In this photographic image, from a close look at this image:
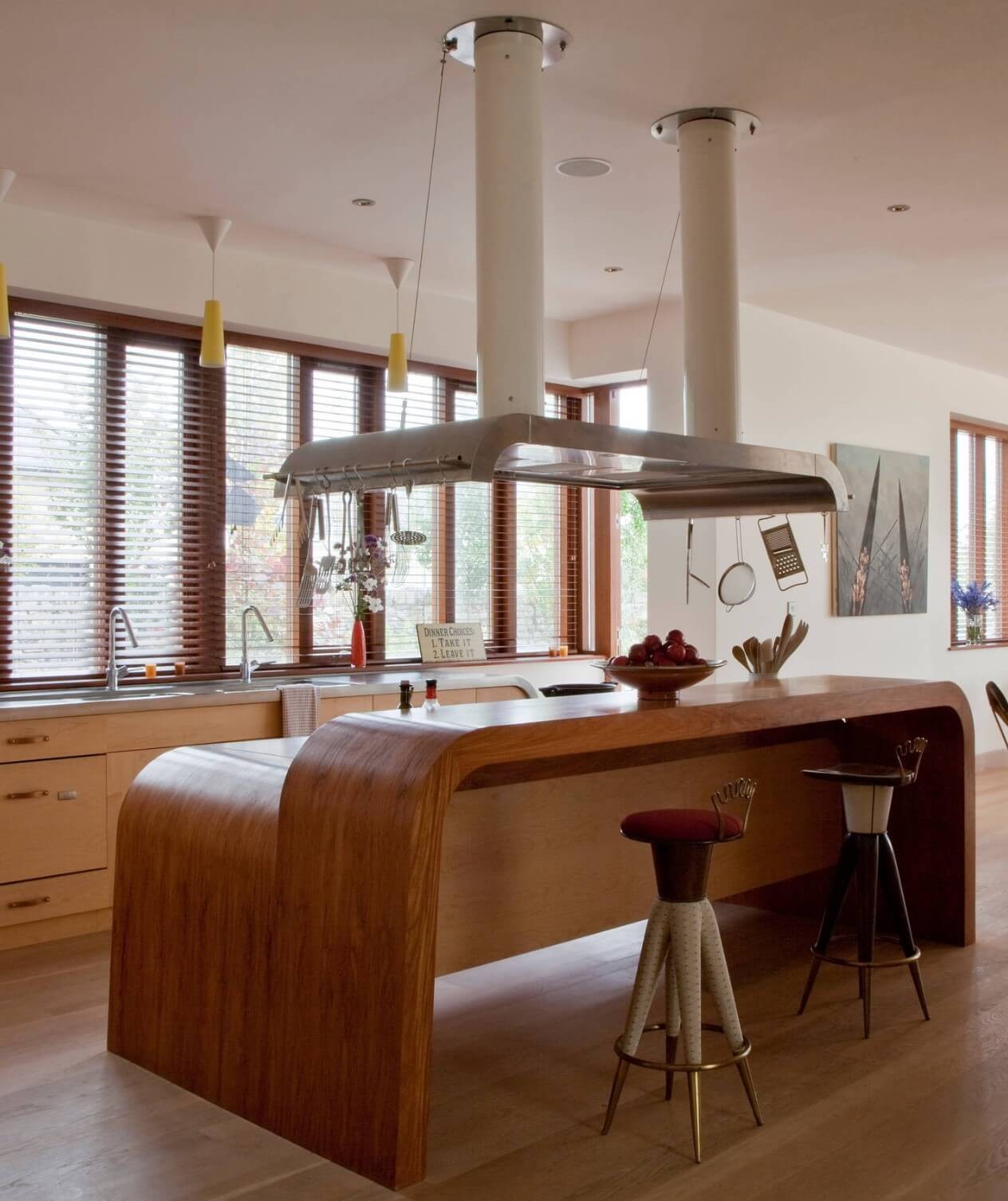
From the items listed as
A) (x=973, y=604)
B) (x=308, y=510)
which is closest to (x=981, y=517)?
(x=973, y=604)

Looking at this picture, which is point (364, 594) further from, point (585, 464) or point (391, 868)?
point (391, 868)

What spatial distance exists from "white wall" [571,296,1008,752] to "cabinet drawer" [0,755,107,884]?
3.21 m

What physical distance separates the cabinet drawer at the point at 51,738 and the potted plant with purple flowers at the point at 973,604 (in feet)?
20.0

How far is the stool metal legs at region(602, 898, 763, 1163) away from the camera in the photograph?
9.11 feet

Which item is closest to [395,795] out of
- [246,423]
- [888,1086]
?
[888,1086]

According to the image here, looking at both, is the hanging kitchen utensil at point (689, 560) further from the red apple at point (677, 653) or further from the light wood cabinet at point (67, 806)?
the light wood cabinet at point (67, 806)

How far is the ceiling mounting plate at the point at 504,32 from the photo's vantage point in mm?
3320

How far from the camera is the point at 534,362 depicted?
11.4 ft

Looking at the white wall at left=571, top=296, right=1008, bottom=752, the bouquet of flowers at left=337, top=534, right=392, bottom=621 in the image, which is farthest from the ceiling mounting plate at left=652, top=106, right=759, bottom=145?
the bouquet of flowers at left=337, top=534, right=392, bottom=621

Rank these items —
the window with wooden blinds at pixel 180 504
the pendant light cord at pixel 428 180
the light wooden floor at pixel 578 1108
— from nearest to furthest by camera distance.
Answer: the light wooden floor at pixel 578 1108 → the pendant light cord at pixel 428 180 → the window with wooden blinds at pixel 180 504

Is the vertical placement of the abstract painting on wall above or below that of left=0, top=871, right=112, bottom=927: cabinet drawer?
above

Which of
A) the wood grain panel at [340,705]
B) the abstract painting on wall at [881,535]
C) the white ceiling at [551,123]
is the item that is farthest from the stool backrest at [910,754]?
the abstract painting on wall at [881,535]

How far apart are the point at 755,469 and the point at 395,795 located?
1742 mm

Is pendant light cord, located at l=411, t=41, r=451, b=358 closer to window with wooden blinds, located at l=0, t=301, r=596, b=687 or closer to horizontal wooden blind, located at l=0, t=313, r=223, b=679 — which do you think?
window with wooden blinds, located at l=0, t=301, r=596, b=687
